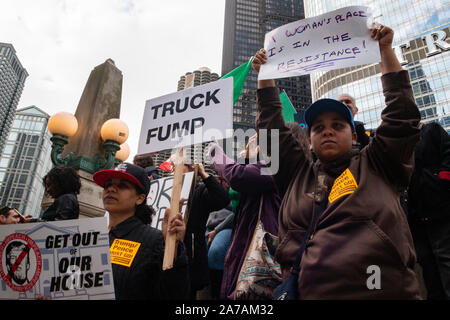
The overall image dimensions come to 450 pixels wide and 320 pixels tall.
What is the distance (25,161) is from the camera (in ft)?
277

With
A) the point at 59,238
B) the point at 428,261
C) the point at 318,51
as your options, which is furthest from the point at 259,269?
the point at 318,51

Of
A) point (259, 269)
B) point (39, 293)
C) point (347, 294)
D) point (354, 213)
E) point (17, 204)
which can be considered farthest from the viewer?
point (17, 204)

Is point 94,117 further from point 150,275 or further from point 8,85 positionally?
point 8,85

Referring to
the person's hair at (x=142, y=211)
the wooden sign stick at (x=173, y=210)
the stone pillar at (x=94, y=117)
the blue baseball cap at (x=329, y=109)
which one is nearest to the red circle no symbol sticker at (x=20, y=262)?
the wooden sign stick at (x=173, y=210)

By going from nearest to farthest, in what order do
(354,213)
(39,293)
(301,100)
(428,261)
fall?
1. (354,213)
2. (39,293)
3. (428,261)
4. (301,100)

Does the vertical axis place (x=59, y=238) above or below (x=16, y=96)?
below

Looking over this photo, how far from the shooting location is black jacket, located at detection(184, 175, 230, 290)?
2506mm

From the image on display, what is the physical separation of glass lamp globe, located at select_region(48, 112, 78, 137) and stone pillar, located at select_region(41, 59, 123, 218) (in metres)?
0.79

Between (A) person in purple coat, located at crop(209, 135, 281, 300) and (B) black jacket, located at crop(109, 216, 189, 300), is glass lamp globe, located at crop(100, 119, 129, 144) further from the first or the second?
(B) black jacket, located at crop(109, 216, 189, 300)

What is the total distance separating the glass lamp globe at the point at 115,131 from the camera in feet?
18.3

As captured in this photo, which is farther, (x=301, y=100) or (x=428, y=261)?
(x=301, y=100)

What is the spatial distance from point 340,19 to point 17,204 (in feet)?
320
